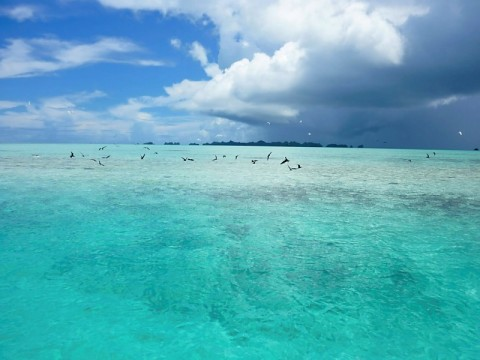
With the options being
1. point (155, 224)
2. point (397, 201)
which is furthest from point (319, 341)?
point (397, 201)

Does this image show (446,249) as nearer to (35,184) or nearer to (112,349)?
(112,349)

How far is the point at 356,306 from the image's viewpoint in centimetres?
1067

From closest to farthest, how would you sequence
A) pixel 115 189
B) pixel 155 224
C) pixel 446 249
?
pixel 446 249 → pixel 155 224 → pixel 115 189

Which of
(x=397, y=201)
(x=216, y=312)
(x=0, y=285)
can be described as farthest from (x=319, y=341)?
(x=397, y=201)

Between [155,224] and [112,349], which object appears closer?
[112,349]

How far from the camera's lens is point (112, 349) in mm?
8594

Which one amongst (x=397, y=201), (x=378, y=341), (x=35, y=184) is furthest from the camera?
(x=35, y=184)

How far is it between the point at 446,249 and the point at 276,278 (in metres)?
8.99

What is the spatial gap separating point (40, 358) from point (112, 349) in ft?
5.09

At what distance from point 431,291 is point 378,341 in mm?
4108

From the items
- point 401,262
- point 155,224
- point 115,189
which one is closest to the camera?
point 401,262

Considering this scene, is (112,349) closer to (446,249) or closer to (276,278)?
(276,278)

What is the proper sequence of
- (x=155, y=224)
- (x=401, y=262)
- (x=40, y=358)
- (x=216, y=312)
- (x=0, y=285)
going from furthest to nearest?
1. (x=155, y=224)
2. (x=401, y=262)
3. (x=0, y=285)
4. (x=216, y=312)
5. (x=40, y=358)

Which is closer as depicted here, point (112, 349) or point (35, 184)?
point (112, 349)
